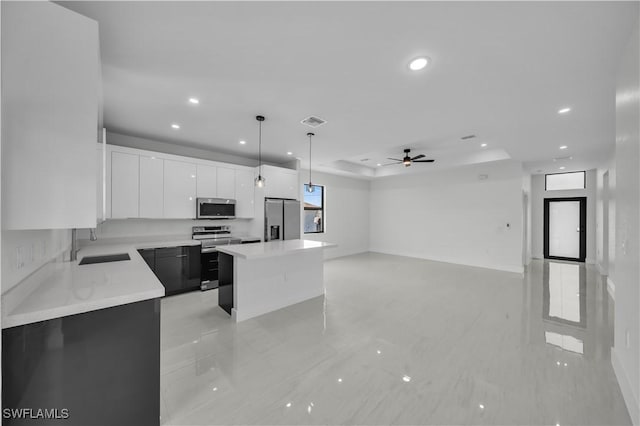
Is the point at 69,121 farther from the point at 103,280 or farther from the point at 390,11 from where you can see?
the point at 390,11

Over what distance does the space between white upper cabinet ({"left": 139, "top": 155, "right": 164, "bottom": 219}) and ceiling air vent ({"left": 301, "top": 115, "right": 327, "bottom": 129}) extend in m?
2.56

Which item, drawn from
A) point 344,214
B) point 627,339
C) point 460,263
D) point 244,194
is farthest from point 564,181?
point 244,194

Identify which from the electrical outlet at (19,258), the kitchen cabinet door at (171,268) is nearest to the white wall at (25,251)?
the electrical outlet at (19,258)

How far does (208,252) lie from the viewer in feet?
14.2

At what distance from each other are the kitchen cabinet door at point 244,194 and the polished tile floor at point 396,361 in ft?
5.69

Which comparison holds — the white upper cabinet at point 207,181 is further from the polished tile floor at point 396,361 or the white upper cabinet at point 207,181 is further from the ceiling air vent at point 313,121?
the ceiling air vent at point 313,121

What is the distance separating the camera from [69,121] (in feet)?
4.40

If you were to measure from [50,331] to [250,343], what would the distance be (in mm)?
1680

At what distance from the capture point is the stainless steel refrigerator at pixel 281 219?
5.11 meters

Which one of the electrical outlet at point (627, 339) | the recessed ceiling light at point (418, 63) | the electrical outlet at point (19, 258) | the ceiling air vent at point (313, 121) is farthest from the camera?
the ceiling air vent at point (313, 121)

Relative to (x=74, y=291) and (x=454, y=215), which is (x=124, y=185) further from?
(x=454, y=215)

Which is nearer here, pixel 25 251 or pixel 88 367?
pixel 88 367

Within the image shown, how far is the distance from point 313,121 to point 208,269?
3.09m

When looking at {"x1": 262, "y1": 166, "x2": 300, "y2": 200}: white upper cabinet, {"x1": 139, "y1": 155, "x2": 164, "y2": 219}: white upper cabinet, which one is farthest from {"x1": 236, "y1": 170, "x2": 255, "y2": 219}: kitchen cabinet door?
{"x1": 139, "y1": 155, "x2": 164, "y2": 219}: white upper cabinet
